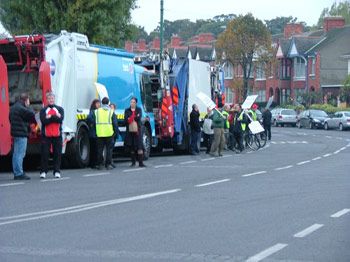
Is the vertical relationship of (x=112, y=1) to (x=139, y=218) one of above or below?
above

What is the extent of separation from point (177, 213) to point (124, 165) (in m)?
11.1

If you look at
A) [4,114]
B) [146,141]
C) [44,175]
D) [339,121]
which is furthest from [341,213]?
[339,121]

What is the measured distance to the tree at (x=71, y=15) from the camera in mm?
30547

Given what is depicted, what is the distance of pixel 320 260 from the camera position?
9.04m

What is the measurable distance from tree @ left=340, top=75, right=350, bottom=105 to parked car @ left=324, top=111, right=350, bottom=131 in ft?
28.4

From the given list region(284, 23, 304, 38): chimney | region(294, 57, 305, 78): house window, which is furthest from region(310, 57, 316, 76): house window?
region(284, 23, 304, 38): chimney

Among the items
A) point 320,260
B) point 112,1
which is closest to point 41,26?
point 112,1

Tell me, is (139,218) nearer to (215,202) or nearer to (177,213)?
(177,213)

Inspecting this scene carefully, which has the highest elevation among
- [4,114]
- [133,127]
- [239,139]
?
[4,114]

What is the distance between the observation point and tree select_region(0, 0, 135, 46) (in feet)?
100

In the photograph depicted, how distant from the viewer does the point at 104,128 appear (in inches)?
847

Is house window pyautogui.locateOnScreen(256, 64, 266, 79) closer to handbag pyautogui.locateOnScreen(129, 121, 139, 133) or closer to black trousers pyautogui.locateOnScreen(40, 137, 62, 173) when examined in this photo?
handbag pyautogui.locateOnScreen(129, 121, 139, 133)

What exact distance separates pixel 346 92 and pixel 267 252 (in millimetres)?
64669

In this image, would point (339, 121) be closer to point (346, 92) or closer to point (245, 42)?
point (346, 92)
